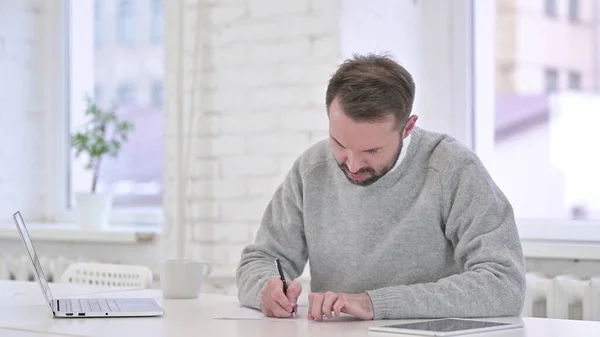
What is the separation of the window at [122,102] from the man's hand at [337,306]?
228 cm

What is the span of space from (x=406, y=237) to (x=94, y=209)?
6.84 feet

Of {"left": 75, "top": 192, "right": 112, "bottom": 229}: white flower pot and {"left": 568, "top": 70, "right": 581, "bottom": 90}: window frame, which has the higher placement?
{"left": 568, "top": 70, "right": 581, "bottom": 90}: window frame

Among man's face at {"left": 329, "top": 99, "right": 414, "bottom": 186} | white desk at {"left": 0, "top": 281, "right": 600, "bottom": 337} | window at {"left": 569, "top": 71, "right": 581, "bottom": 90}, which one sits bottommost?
white desk at {"left": 0, "top": 281, "right": 600, "bottom": 337}

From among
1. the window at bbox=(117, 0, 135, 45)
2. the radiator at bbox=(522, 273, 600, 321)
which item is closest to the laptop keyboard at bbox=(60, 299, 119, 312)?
the radiator at bbox=(522, 273, 600, 321)

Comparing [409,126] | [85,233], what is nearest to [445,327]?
[409,126]

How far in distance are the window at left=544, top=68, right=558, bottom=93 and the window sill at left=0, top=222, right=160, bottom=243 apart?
5.12 ft

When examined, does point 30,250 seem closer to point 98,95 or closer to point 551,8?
point 551,8

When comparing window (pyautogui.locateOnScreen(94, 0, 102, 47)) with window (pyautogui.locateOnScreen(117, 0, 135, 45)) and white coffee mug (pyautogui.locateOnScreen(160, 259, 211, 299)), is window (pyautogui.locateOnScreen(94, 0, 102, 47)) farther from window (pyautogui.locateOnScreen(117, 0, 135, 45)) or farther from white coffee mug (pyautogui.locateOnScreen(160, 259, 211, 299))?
white coffee mug (pyautogui.locateOnScreen(160, 259, 211, 299))

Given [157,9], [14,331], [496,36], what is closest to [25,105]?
[157,9]

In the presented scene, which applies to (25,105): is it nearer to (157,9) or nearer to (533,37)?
(157,9)

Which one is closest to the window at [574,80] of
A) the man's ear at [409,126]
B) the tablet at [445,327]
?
the man's ear at [409,126]

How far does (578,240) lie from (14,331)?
1901mm

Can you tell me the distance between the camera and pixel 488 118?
10.7ft

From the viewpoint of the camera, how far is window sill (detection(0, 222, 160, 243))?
12.2ft
